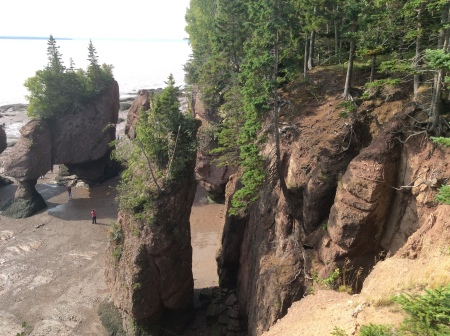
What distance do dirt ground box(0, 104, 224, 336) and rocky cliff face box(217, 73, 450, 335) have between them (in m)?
9.61

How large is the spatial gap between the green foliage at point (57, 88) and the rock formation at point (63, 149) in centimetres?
100

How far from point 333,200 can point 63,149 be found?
34338 mm

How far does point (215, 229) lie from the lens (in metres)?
31.9

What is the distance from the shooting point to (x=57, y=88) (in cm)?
3912

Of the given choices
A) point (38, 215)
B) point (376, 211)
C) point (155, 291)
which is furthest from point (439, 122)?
point (38, 215)

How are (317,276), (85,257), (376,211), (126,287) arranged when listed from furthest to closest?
1. (85,257)
2. (126,287)
3. (317,276)
4. (376,211)

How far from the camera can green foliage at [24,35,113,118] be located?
38.5 metres

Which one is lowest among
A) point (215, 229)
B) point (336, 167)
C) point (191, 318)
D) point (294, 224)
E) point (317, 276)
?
point (191, 318)

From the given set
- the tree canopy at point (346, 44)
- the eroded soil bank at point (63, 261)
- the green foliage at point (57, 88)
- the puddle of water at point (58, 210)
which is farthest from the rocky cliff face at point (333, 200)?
the green foliage at point (57, 88)

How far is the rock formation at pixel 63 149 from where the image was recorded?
120ft

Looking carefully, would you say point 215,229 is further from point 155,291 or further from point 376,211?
point 376,211

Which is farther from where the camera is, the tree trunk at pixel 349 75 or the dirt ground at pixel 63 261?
the dirt ground at pixel 63 261

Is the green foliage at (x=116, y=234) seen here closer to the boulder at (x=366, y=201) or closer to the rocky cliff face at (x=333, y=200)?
the rocky cliff face at (x=333, y=200)

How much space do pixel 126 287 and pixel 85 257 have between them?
1053 centimetres
